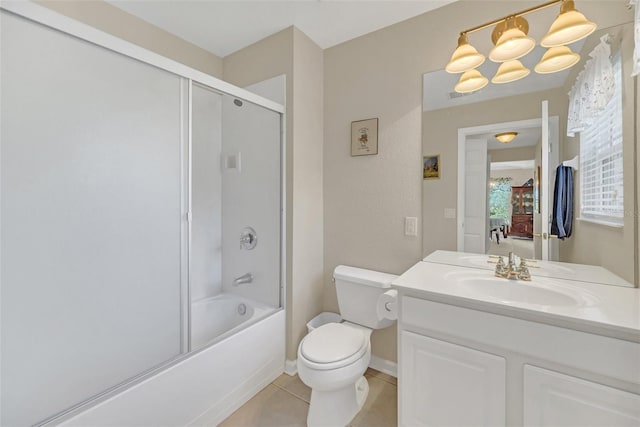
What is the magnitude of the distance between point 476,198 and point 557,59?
29.4 inches

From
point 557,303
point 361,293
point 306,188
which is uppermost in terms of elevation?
point 306,188

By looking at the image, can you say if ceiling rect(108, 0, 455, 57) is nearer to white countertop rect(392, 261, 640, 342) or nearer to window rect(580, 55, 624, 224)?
window rect(580, 55, 624, 224)

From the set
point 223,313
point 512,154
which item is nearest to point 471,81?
point 512,154

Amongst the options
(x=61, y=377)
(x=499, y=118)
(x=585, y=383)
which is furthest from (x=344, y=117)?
(x=61, y=377)

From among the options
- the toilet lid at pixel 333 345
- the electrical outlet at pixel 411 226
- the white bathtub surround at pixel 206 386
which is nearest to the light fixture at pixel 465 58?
the electrical outlet at pixel 411 226

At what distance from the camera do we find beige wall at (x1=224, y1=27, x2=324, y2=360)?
1910 mm

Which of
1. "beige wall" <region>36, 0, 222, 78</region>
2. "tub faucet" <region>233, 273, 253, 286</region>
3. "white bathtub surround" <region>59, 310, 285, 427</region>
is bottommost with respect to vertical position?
"white bathtub surround" <region>59, 310, 285, 427</region>

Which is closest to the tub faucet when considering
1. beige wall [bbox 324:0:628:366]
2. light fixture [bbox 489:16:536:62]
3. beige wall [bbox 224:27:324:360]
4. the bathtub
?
the bathtub

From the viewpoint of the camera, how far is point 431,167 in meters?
1.72

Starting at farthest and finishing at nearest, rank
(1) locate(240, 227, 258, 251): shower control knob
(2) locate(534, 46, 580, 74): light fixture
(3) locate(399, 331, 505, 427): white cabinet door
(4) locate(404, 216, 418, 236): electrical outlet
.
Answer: (1) locate(240, 227, 258, 251): shower control knob < (4) locate(404, 216, 418, 236): electrical outlet < (2) locate(534, 46, 580, 74): light fixture < (3) locate(399, 331, 505, 427): white cabinet door

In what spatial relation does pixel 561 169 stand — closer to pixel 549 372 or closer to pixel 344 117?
pixel 549 372

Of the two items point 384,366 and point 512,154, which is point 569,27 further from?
point 384,366

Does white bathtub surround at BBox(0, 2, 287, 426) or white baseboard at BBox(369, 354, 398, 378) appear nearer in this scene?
white bathtub surround at BBox(0, 2, 287, 426)

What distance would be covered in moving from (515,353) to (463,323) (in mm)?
191
